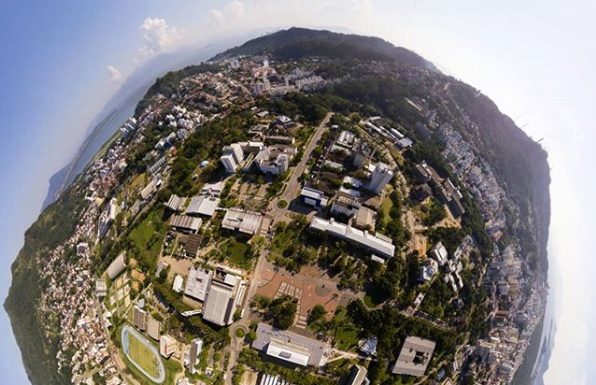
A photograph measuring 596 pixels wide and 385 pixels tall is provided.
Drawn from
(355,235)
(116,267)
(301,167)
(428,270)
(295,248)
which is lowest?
(116,267)

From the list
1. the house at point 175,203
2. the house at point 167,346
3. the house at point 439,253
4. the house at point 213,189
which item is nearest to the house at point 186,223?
the house at point 175,203

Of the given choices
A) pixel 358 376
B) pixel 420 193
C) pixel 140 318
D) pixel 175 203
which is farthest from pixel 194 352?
pixel 420 193

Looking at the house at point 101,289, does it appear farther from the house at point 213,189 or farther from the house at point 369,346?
the house at point 369,346

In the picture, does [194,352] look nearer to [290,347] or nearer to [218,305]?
[218,305]

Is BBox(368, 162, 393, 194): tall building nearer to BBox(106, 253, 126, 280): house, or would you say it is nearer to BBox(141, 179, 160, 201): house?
BBox(141, 179, 160, 201): house

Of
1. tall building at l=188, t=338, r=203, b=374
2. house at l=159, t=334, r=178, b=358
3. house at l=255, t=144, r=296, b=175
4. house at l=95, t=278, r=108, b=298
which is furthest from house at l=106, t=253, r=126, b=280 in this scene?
house at l=255, t=144, r=296, b=175

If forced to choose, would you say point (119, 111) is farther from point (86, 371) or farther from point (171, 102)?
point (86, 371)
